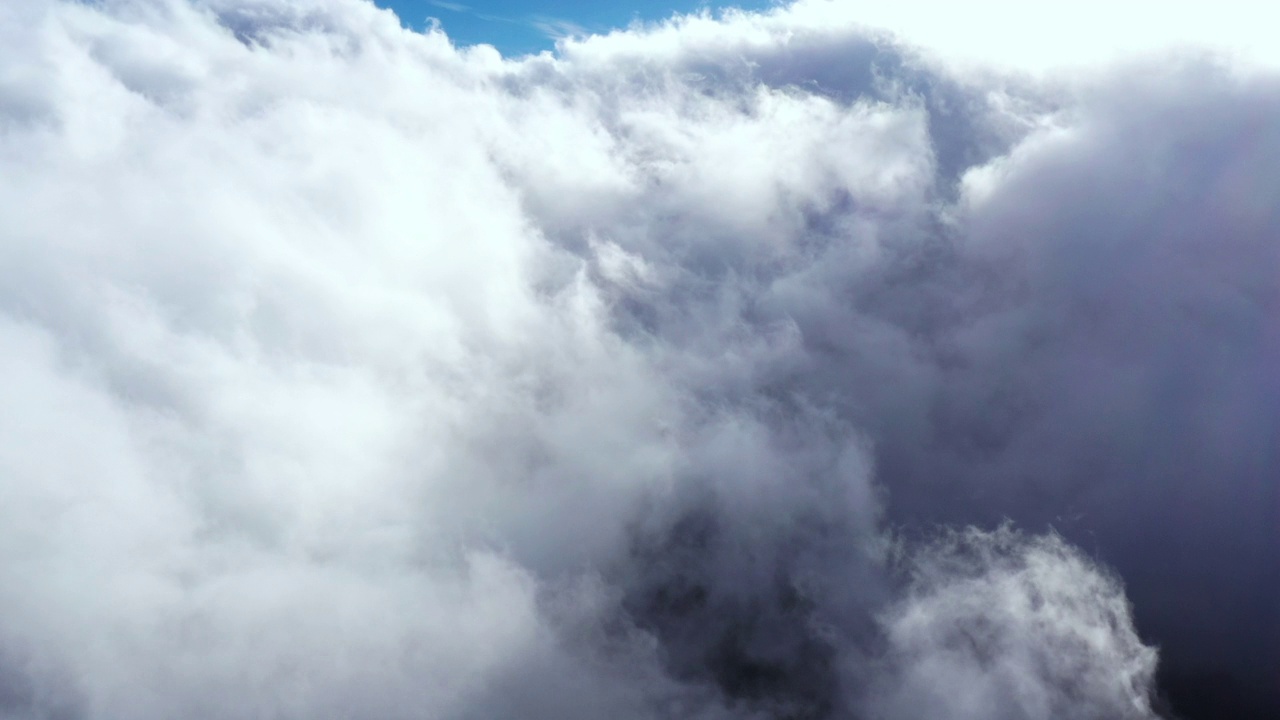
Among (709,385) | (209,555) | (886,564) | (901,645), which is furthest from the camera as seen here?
(709,385)

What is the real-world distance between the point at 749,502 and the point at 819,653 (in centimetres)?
3480

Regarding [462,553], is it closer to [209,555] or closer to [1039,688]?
[209,555]

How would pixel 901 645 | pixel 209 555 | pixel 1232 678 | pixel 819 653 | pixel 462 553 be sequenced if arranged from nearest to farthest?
1. pixel 1232 678
2. pixel 901 645
3. pixel 819 653
4. pixel 462 553
5. pixel 209 555

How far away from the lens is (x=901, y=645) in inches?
4119

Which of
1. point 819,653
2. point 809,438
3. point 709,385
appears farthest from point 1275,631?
point 709,385

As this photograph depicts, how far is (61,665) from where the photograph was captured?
124562mm

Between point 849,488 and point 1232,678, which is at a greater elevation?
point 849,488

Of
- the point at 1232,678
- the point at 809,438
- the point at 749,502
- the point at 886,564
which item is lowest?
the point at 1232,678

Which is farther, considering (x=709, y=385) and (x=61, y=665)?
(x=709, y=385)

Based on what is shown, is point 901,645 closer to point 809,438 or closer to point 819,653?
point 819,653

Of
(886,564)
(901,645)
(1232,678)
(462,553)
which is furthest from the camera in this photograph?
(462,553)

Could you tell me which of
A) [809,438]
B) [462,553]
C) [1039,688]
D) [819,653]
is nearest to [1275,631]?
[1039,688]

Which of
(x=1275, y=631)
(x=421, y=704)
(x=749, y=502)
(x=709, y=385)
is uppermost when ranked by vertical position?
(x=709, y=385)

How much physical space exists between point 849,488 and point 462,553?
8043 cm
